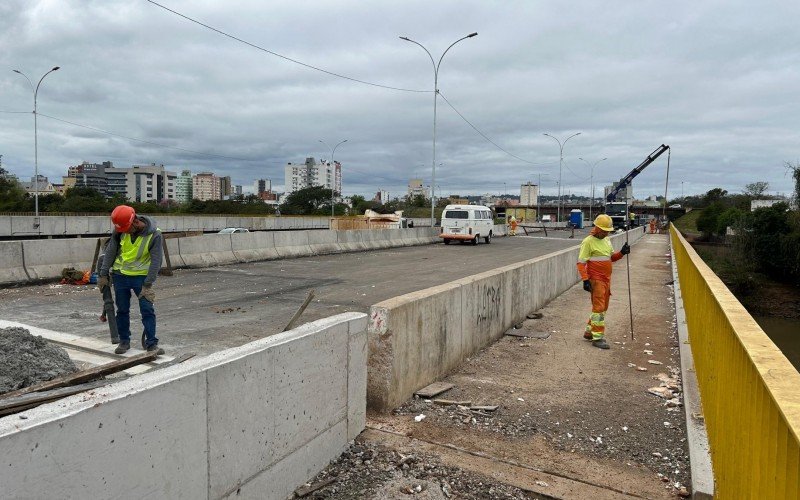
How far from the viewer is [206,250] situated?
1667 cm

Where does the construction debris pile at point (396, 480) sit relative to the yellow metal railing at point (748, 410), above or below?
below

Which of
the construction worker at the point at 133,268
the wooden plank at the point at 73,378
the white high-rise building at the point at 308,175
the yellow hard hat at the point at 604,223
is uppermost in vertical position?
the white high-rise building at the point at 308,175

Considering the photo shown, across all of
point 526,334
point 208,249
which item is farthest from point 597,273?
point 208,249

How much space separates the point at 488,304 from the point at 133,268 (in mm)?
4582

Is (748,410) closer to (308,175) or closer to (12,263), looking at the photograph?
(12,263)

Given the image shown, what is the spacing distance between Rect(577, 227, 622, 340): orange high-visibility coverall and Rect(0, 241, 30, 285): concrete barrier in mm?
10998

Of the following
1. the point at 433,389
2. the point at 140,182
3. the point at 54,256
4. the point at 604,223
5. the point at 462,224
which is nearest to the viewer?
the point at 433,389

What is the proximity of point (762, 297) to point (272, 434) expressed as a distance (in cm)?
5220

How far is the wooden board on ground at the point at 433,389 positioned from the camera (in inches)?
235

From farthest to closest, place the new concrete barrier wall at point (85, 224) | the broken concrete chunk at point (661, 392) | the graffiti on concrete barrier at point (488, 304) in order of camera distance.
Answer: the new concrete barrier wall at point (85, 224)
the graffiti on concrete barrier at point (488, 304)
the broken concrete chunk at point (661, 392)

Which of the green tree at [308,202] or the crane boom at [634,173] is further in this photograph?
the green tree at [308,202]

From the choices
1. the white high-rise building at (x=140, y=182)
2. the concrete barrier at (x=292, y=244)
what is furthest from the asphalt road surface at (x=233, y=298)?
the white high-rise building at (x=140, y=182)

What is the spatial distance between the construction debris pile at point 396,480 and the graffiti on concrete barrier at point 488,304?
363 cm

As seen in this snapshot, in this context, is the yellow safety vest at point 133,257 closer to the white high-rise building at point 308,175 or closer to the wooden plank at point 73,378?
the wooden plank at point 73,378
